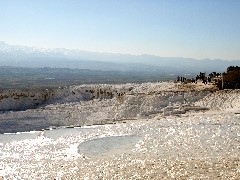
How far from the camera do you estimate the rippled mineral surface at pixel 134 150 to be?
16672 millimetres

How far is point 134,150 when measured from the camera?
68.9ft

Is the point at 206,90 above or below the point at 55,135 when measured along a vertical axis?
above

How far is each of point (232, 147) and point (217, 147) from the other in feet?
2.47

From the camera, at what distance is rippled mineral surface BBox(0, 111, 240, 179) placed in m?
16.7

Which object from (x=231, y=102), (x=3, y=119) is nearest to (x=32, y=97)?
(x=3, y=119)

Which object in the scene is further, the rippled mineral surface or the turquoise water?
the turquoise water

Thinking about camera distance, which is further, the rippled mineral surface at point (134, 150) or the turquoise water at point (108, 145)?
the turquoise water at point (108, 145)

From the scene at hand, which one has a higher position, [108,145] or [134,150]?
[134,150]

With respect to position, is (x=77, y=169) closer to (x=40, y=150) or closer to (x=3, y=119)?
(x=40, y=150)

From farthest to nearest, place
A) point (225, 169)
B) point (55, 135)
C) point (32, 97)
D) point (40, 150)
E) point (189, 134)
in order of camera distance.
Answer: point (32, 97), point (55, 135), point (189, 134), point (40, 150), point (225, 169)

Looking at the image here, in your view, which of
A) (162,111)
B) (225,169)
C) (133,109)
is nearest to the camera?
(225,169)

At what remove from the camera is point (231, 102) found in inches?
1348

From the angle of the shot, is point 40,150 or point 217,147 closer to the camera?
point 217,147

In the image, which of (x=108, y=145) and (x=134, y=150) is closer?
(x=134, y=150)
